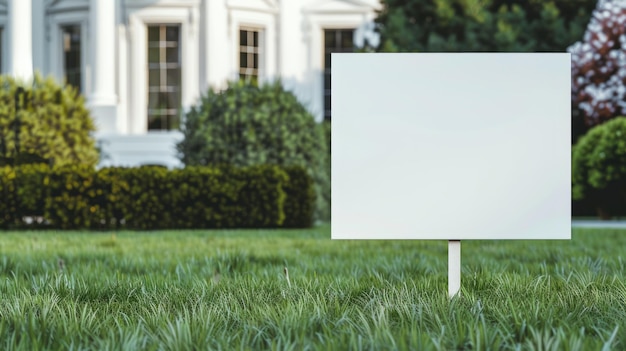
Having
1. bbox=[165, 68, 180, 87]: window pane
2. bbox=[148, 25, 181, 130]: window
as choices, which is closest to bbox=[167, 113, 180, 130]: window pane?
bbox=[148, 25, 181, 130]: window

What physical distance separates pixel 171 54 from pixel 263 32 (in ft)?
7.85

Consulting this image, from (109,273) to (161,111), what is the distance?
16.7 meters

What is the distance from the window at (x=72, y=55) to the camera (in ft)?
72.0

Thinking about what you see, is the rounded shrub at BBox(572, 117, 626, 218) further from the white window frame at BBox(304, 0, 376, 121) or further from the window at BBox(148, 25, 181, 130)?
the window at BBox(148, 25, 181, 130)

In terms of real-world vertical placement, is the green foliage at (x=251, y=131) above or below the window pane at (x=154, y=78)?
below

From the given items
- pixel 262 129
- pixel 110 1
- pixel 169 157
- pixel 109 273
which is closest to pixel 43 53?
pixel 110 1

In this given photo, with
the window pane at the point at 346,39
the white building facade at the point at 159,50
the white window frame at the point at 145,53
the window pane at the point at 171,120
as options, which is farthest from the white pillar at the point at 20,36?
the window pane at the point at 346,39

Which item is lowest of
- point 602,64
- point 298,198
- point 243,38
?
point 298,198

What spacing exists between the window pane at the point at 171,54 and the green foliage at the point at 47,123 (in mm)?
5169

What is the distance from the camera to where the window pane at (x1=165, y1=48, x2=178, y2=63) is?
21.5 m

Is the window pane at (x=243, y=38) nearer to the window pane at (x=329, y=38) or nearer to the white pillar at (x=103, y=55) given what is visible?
the window pane at (x=329, y=38)

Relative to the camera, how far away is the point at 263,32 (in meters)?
22.3

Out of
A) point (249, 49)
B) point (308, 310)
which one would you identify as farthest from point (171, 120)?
point (308, 310)

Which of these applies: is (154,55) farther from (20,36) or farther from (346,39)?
(346,39)
